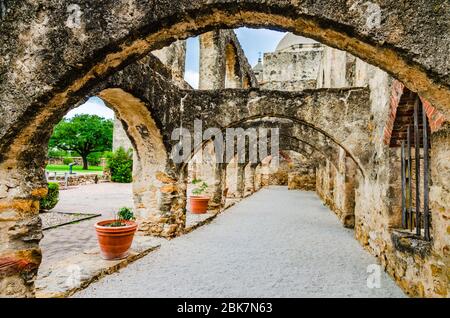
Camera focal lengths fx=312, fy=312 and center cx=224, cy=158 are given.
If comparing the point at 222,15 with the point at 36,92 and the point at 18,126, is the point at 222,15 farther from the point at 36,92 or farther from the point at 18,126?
the point at 18,126

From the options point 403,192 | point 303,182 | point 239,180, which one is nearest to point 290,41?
point 303,182

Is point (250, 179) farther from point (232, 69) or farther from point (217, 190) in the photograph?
point (217, 190)

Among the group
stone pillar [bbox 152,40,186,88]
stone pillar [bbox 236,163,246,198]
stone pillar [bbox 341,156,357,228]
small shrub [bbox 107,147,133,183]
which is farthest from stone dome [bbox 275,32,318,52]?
stone pillar [bbox 341,156,357,228]

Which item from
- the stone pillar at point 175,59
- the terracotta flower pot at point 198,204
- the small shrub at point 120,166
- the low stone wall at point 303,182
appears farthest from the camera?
the low stone wall at point 303,182

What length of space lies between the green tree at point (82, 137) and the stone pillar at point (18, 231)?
36.7m

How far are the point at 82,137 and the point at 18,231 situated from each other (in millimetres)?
37032

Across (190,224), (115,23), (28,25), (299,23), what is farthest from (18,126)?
(190,224)

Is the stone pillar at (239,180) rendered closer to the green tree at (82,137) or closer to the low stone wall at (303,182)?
the low stone wall at (303,182)

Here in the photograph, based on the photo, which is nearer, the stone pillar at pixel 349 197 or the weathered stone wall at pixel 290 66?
the stone pillar at pixel 349 197

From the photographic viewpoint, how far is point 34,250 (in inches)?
99.8

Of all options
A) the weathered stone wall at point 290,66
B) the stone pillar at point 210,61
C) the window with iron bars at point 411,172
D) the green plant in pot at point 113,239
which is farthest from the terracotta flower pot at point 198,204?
the weathered stone wall at point 290,66

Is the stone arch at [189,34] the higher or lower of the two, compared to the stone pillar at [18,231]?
higher

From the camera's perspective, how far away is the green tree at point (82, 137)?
36.2m

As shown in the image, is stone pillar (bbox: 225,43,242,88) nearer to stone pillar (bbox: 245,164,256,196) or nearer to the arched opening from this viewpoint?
stone pillar (bbox: 245,164,256,196)
